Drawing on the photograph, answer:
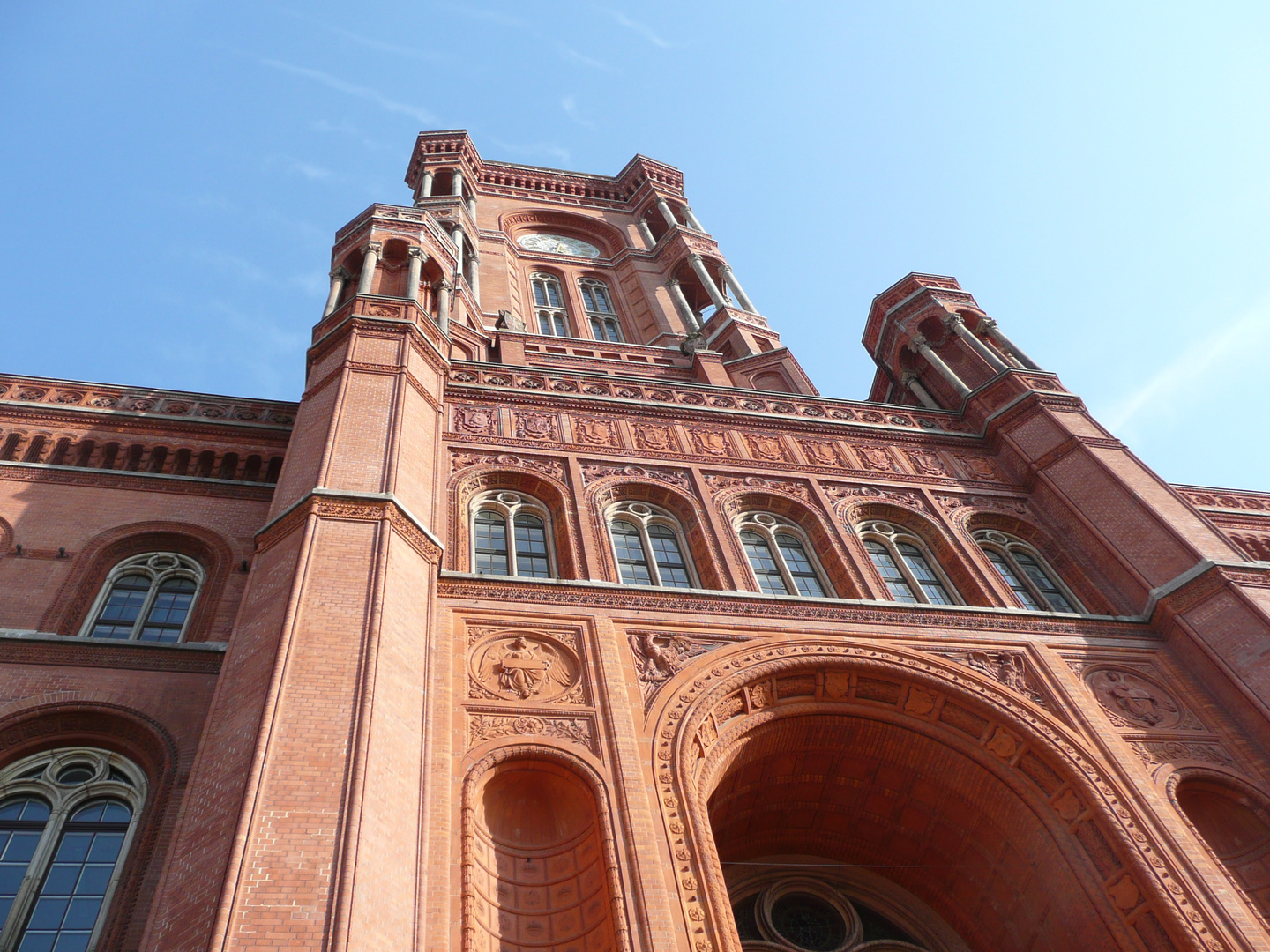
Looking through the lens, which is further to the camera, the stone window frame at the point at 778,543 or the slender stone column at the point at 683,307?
the slender stone column at the point at 683,307

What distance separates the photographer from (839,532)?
14555mm

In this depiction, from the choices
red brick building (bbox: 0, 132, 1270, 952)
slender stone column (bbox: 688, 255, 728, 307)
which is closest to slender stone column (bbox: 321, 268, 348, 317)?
red brick building (bbox: 0, 132, 1270, 952)

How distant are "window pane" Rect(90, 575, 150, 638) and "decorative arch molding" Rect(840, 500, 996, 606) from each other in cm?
904

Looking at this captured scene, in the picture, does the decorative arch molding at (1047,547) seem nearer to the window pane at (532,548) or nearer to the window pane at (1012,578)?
the window pane at (1012,578)

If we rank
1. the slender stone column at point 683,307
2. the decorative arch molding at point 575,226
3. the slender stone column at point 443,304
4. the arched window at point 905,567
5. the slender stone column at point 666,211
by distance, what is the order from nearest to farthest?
the arched window at point 905,567, the slender stone column at point 443,304, the slender stone column at point 683,307, the slender stone column at point 666,211, the decorative arch molding at point 575,226

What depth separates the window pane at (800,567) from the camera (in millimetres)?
13766

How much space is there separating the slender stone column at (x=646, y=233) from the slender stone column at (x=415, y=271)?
630 inches

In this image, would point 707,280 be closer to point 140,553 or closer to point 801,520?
point 801,520

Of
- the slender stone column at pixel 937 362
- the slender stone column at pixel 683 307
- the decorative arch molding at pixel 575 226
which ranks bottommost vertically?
the slender stone column at pixel 937 362

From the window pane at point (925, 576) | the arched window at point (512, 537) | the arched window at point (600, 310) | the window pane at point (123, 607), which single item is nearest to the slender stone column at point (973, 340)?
the window pane at point (925, 576)

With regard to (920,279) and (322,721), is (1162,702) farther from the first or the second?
(920,279)

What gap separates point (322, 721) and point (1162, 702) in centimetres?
942

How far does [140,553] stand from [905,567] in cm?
1001

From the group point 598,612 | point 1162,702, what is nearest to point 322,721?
point 598,612
